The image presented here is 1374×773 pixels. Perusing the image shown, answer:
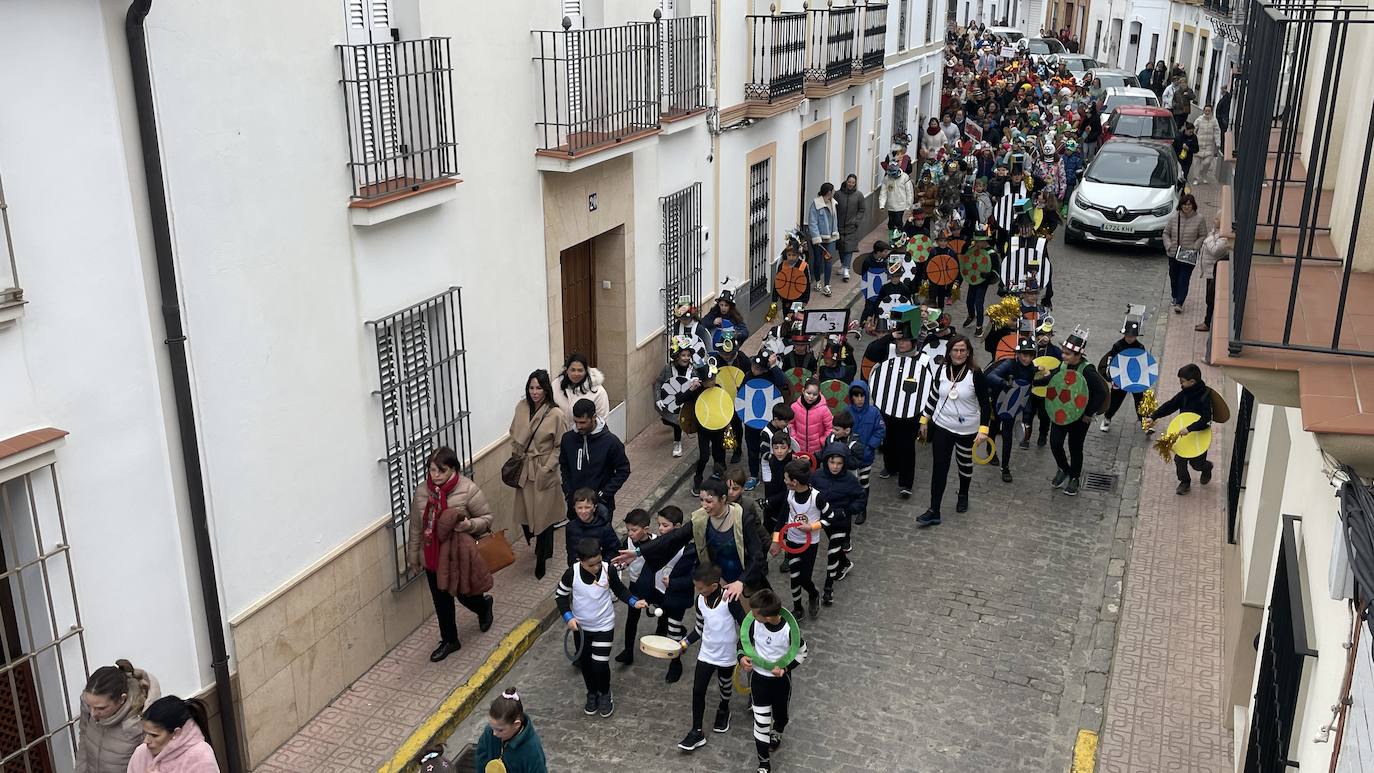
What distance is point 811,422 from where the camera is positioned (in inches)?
404

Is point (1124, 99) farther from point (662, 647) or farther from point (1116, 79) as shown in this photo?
point (662, 647)

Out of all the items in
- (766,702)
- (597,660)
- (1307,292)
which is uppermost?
(1307,292)

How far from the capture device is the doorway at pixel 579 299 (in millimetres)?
12086

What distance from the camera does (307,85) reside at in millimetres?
7410

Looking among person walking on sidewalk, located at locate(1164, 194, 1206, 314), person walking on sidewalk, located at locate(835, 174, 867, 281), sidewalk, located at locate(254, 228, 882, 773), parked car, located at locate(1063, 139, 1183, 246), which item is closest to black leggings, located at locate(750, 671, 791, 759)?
sidewalk, located at locate(254, 228, 882, 773)

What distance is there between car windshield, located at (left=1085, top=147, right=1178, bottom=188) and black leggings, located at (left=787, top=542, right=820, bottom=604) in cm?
1428

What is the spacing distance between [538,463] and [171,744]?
14.2ft

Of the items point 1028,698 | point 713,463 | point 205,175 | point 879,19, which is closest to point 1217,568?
point 1028,698

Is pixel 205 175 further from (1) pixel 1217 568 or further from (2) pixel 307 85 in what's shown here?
(1) pixel 1217 568

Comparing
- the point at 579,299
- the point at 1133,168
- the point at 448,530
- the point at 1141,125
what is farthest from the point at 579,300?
the point at 1141,125

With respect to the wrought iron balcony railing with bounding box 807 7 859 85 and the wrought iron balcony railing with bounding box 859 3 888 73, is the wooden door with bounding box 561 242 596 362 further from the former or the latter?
the wrought iron balcony railing with bounding box 859 3 888 73

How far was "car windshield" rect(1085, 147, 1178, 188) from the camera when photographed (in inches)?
828

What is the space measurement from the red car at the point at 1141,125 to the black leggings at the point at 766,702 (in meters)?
21.2

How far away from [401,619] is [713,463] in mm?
4107
